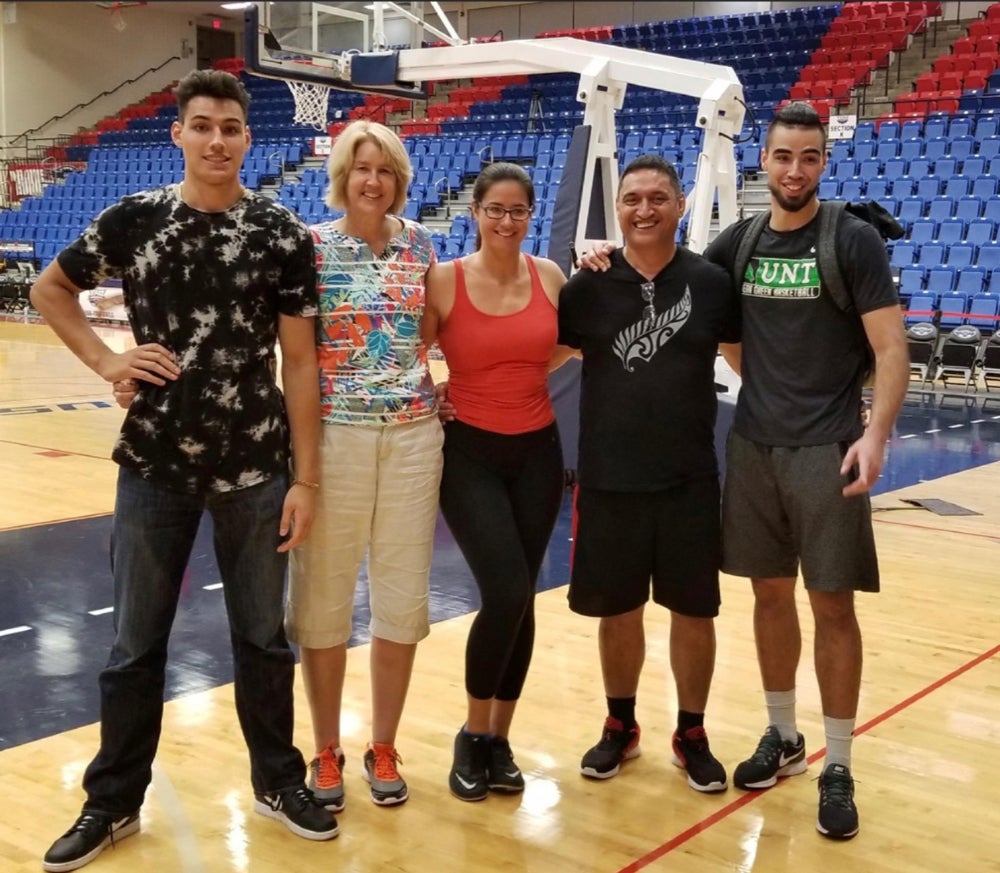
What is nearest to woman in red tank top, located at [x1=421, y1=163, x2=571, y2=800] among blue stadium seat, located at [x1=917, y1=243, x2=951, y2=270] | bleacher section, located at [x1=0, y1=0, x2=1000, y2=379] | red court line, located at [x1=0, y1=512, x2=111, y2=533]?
red court line, located at [x1=0, y1=512, x2=111, y2=533]

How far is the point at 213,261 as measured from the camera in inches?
92.7

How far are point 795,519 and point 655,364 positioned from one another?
49cm

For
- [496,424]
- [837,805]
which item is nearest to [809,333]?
[496,424]

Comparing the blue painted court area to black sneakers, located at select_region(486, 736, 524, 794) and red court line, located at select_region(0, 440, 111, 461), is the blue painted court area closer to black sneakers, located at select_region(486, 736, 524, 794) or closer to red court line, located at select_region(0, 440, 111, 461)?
black sneakers, located at select_region(486, 736, 524, 794)

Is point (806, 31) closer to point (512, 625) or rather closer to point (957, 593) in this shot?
point (957, 593)

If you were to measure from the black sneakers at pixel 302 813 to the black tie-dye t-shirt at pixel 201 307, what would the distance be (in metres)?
0.73

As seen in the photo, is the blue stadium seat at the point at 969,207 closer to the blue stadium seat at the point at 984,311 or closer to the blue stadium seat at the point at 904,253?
the blue stadium seat at the point at 904,253

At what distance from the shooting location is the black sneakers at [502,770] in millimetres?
2791

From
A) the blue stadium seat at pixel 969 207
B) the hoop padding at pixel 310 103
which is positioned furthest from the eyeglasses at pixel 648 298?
the blue stadium seat at pixel 969 207

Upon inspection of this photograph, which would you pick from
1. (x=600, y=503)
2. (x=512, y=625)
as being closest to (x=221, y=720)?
(x=512, y=625)

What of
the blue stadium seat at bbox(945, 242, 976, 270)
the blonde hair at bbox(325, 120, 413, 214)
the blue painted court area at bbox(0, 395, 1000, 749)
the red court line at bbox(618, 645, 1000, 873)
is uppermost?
the blue stadium seat at bbox(945, 242, 976, 270)

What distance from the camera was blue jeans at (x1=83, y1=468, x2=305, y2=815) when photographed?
2.42m

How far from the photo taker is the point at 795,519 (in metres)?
2.68

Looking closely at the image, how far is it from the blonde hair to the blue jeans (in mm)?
661
